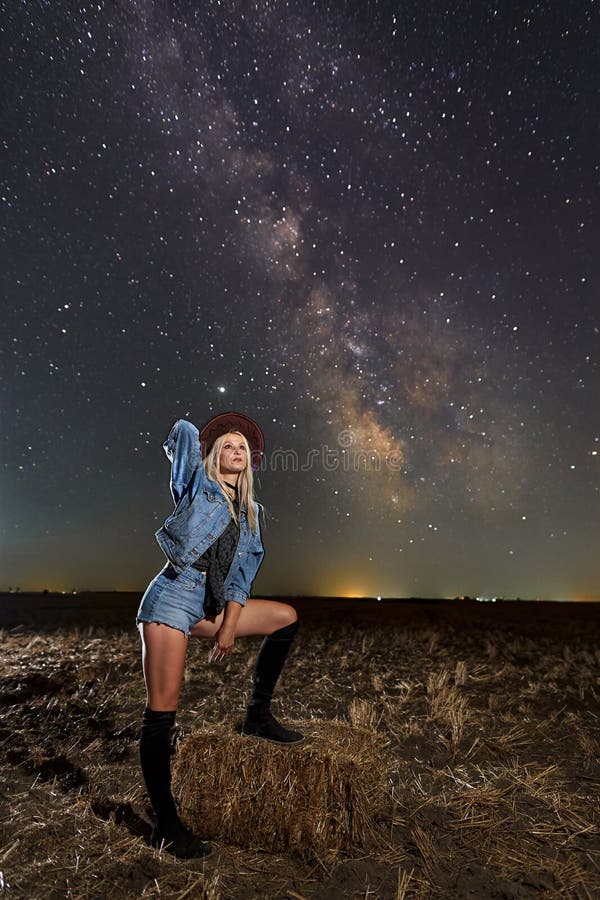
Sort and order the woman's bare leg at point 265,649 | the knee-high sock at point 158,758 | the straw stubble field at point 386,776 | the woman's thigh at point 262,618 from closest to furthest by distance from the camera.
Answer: the straw stubble field at point 386,776
the knee-high sock at point 158,758
the woman's bare leg at point 265,649
the woman's thigh at point 262,618

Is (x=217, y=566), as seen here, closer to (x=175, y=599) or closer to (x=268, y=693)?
(x=175, y=599)

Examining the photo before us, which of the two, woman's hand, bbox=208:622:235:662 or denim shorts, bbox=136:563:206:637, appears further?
woman's hand, bbox=208:622:235:662

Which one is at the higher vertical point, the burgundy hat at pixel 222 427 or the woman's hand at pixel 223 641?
the burgundy hat at pixel 222 427

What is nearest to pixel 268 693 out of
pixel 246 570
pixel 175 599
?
pixel 246 570

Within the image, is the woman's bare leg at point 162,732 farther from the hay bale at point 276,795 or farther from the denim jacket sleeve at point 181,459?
the denim jacket sleeve at point 181,459

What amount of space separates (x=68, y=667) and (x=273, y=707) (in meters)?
3.37

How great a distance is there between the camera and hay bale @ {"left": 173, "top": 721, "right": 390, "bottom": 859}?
9.56ft

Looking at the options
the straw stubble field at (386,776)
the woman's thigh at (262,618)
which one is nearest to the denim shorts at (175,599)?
the woman's thigh at (262,618)

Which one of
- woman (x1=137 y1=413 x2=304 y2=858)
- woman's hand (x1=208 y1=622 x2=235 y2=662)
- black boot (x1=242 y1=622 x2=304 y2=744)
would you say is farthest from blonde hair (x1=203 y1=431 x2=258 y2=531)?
black boot (x1=242 y1=622 x2=304 y2=744)

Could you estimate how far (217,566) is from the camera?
3078 millimetres

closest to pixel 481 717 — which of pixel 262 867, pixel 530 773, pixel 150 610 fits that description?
pixel 530 773

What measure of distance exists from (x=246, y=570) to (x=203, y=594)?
15.6 inches

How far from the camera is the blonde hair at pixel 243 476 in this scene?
10.8ft

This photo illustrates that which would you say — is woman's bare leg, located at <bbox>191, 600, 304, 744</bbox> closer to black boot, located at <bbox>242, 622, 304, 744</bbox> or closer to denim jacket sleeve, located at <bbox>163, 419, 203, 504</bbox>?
black boot, located at <bbox>242, 622, 304, 744</bbox>
